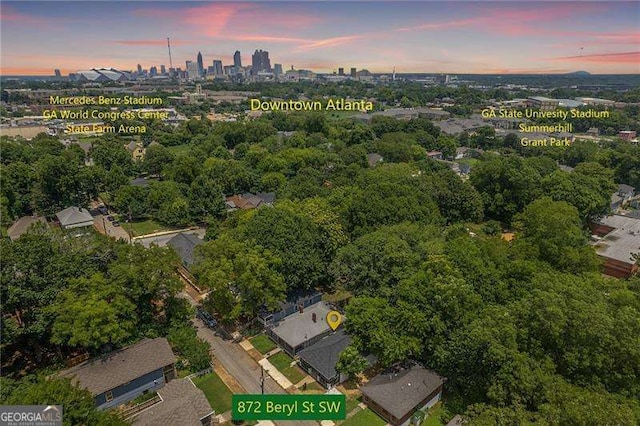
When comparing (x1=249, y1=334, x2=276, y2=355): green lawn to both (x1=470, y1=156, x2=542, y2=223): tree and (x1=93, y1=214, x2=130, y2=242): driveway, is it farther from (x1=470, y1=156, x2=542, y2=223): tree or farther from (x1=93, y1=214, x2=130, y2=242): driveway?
(x1=470, y1=156, x2=542, y2=223): tree

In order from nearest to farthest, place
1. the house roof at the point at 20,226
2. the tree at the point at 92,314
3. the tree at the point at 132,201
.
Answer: the tree at the point at 92,314, the house roof at the point at 20,226, the tree at the point at 132,201

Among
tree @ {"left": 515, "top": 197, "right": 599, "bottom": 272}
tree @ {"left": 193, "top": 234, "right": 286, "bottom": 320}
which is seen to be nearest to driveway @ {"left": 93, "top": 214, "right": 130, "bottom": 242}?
tree @ {"left": 193, "top": 234, "right": 286, "bottom": 320}

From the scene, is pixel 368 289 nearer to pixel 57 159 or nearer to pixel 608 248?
pixel 608 248

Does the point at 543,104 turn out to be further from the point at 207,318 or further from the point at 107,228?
the point at 207,318

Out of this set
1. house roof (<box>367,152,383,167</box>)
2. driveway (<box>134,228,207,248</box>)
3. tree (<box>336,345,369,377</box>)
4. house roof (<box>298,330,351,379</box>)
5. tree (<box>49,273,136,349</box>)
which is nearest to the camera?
tree (<box>49,273,136,349</box>)

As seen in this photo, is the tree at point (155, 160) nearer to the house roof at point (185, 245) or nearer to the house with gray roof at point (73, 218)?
the house with gray roof at point (73, 218)

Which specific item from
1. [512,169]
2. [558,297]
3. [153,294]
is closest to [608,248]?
[512,169]

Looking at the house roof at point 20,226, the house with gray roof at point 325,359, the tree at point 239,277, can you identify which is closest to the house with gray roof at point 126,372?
the tree at point 239,277
